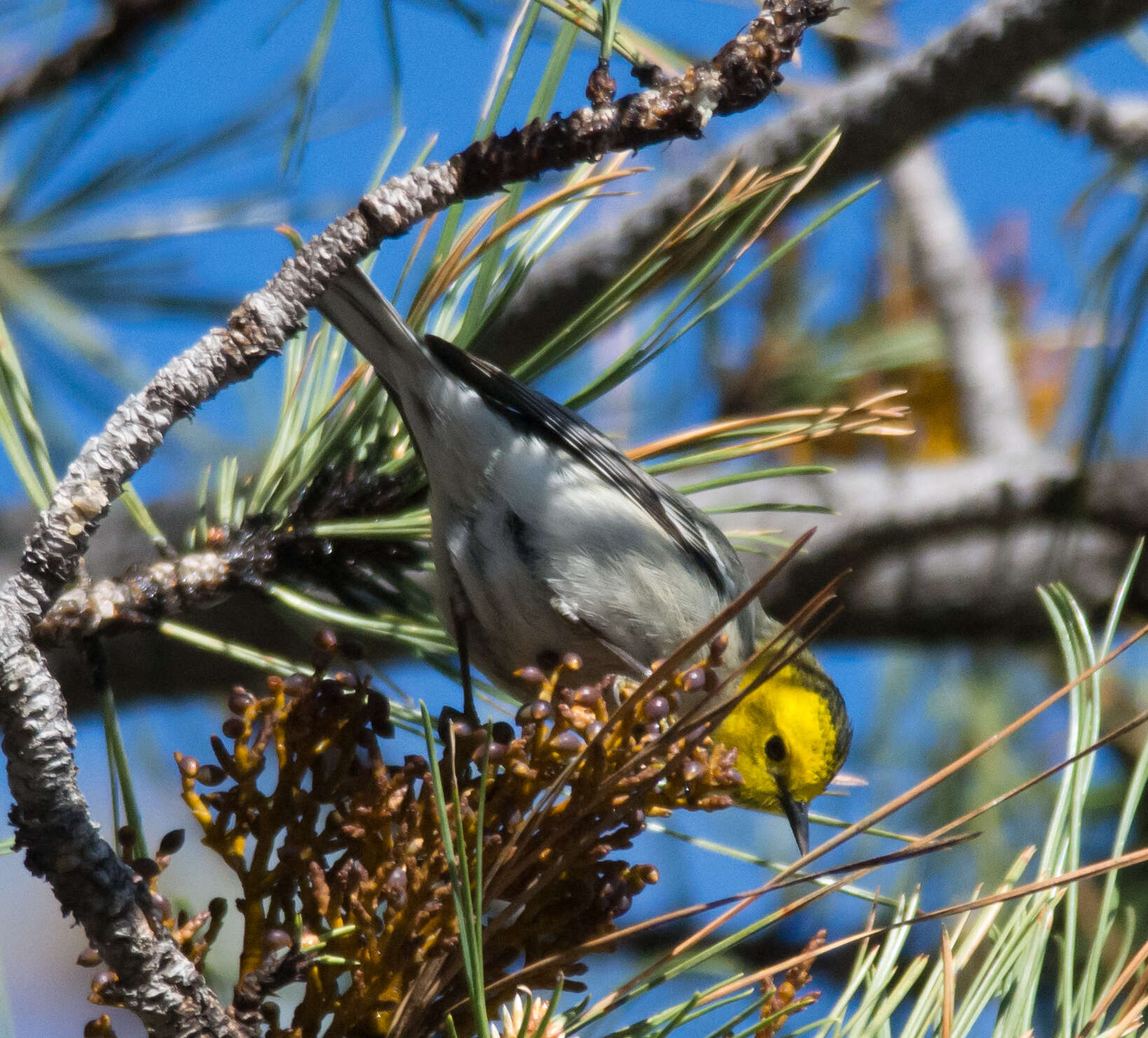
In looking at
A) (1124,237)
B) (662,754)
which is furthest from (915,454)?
(662,754)

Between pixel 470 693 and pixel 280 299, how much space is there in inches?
28.4

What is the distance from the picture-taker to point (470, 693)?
1780 millimetres

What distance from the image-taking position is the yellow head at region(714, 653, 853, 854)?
225 cm

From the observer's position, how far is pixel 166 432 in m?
1.25

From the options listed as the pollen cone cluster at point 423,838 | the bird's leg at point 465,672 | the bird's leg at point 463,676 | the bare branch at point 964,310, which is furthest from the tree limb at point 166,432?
the bare branch at point 964,310

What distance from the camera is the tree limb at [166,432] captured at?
1051 millimetres

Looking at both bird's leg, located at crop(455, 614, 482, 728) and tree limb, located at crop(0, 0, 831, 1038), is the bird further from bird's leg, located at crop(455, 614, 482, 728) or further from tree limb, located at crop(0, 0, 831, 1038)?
tree limb, located at crop(0, 0, 831, 1038)

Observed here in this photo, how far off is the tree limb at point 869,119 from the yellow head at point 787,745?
0.89 m

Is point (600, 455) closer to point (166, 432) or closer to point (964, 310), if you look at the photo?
point (166, 432)

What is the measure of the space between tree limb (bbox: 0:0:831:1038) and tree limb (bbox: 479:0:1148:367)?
107 centimetres

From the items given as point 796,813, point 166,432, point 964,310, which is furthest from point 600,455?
point 964,310

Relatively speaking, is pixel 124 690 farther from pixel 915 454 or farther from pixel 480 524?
pixel 915 454

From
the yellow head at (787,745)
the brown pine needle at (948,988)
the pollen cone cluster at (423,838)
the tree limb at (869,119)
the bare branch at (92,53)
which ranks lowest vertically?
the brown pine needle at (948,988)

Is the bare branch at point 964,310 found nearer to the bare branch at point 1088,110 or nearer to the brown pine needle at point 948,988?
the bare branch at point 1088,110
